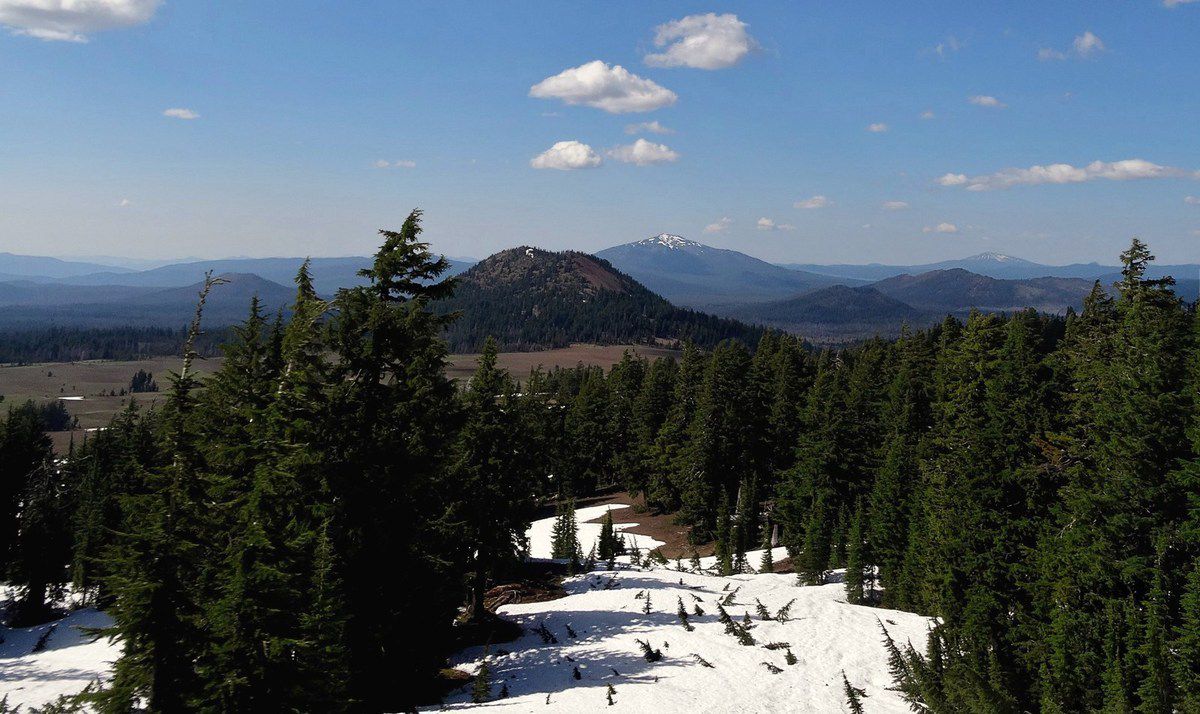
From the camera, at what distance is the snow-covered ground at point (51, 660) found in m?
28.0

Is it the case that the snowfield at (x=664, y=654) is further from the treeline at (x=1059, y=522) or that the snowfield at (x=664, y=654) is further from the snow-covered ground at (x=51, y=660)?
the treeline at (x=1059, y=522)

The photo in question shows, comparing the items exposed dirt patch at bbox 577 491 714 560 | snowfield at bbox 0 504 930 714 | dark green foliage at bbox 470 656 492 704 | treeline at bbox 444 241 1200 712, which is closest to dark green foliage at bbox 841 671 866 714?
snowfield at bbox 0 504 930 714

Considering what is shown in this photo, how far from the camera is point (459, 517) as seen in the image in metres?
26.6

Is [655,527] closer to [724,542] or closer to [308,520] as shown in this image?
[724,542]

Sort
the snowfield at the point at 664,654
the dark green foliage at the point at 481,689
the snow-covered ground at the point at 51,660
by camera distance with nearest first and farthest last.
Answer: the snowfield at the point at 664,654
the dark green foliage at the point at 481,689
the snow-covered ground at the point at 51,660

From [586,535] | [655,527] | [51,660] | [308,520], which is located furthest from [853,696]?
[655,527]

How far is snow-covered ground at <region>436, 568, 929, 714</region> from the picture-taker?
19.5 metres

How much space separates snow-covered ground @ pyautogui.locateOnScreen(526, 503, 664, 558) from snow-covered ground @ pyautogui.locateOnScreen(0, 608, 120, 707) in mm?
22542

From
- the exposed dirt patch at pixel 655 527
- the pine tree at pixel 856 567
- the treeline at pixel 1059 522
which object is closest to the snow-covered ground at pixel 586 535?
the exposed dirt patch at pixel 655 527

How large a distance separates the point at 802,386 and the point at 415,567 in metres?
43.9

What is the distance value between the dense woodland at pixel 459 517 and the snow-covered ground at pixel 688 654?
1881 millimetres

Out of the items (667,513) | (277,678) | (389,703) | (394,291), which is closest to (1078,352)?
(394,291)

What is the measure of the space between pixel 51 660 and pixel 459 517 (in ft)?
74.0

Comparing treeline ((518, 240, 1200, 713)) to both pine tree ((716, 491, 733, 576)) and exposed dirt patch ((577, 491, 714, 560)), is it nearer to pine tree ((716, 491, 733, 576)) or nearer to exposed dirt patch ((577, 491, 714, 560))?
pine tree ((716, 491, 733, 576))
